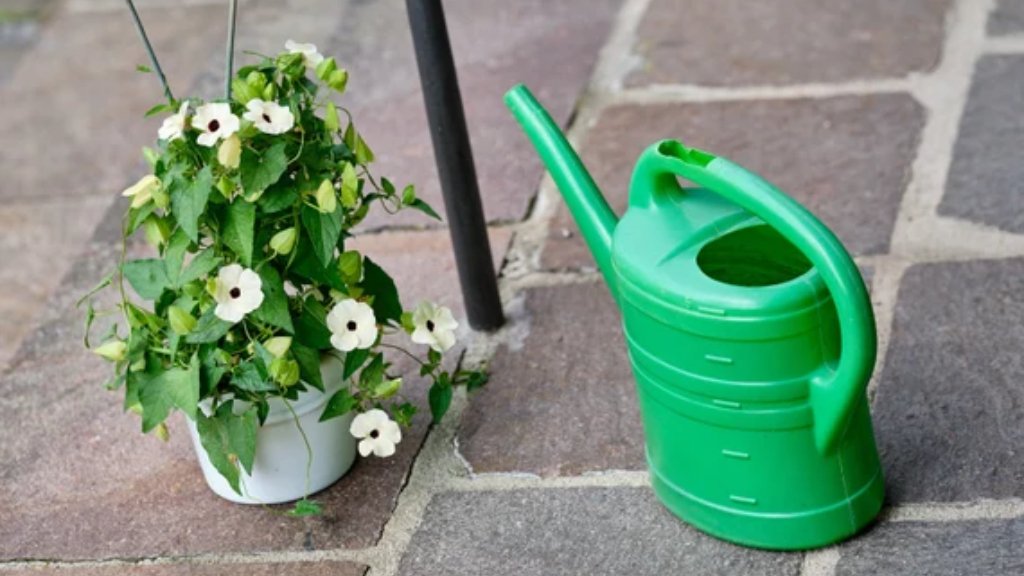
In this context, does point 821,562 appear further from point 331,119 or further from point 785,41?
point 785,41

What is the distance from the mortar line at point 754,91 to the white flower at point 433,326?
968mm

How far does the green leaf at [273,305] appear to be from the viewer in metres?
1.74

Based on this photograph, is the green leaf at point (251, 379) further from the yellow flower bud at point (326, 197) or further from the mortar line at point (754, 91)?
the mortar line at point (754, 91)

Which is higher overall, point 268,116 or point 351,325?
point 268,116

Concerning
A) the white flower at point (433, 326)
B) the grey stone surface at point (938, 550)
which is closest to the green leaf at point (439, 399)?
the white flower at point (433, 326)

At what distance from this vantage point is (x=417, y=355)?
2.18 meters

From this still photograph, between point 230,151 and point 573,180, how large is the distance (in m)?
0.40

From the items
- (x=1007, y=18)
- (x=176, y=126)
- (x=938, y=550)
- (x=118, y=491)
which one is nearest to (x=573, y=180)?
(x=176, y=126)

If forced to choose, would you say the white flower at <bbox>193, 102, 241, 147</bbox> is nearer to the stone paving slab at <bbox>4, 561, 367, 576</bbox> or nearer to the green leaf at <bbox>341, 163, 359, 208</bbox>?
the green leaf at <bbox>341, 163, 359, 208</bbox>

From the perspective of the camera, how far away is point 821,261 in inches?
59.9

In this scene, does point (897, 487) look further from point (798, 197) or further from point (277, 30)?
point (277, 30)

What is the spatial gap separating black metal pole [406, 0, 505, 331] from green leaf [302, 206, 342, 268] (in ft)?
1.12

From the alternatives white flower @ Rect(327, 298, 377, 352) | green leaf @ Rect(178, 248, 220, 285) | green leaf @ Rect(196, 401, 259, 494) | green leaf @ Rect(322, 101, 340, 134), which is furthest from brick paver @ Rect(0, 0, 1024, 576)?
green leaf @ Rect(322, 101, 340, 134)

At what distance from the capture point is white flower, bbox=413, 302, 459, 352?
6.22 feet
